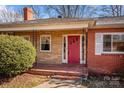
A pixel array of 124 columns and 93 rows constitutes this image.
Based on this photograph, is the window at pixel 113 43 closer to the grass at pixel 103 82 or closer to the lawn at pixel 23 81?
the grass at pixel 103 82

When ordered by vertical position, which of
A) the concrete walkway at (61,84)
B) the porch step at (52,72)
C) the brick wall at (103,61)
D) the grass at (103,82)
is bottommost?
the grass at (103,82)

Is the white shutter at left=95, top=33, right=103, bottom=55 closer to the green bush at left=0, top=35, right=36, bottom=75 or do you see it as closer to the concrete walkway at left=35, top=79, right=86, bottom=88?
the concrete walkway at left=35, top=79, right=86, bottom=88

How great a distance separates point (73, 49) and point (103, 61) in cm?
280

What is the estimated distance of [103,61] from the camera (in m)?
10.6

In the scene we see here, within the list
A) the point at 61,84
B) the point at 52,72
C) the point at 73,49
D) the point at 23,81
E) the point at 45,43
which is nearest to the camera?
the point at 61,84

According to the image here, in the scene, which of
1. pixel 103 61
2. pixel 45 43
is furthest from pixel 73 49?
pixel 103 61

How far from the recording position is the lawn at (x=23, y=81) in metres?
8.76

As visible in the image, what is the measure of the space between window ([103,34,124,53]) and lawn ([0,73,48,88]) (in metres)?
3.81

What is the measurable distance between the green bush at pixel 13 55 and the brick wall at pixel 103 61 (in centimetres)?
342

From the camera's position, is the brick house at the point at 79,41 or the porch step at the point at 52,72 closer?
the porch step at the point at 52,72

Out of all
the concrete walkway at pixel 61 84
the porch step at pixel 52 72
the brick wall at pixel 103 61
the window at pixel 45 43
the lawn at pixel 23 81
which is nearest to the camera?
the concrete walkway at pixel 61 84

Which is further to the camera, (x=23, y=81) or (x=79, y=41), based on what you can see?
(x=79, y=41)

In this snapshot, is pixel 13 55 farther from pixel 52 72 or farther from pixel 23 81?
pixel 52 72

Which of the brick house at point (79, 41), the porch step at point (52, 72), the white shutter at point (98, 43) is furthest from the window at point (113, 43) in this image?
the porch step at point (52, 72)
